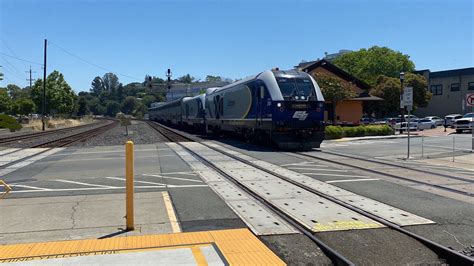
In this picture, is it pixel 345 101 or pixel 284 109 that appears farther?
pixel 345 101

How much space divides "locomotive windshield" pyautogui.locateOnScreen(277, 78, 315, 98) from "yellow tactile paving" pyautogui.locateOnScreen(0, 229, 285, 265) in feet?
50.1

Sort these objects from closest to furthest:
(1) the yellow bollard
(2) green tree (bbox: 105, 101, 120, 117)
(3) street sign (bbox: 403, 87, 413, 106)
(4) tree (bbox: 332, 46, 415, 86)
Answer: (1) the yellow bollard
(3) street sign (bbox: 403, 87, 413, 106)
(4) tree (bbox: 332, 46, 415, 86)
(2) green tree (bbox: 105, 101, 120, 117)

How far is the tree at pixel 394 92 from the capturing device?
66.6m

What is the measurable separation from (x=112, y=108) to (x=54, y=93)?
113010mm

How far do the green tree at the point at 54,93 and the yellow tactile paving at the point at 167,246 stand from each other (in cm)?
7189

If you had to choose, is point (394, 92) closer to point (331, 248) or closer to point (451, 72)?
point (451, 72)

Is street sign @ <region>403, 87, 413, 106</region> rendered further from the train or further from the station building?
the station building

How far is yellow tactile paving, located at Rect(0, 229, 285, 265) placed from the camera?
5508 millimetres

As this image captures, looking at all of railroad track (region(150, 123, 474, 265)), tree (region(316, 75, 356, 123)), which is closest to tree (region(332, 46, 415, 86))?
tree (region(316, 75, 356, 123))

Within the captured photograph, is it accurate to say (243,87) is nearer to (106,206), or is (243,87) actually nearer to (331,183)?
(331,183)

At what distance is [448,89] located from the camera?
75.4 m

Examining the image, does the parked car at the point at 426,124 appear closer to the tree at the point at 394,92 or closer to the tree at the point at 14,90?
the tree at the point at 394,92

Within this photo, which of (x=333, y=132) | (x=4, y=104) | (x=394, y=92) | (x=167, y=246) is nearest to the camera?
(x=167, y=246)

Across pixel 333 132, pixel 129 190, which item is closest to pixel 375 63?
pixel 333 132
